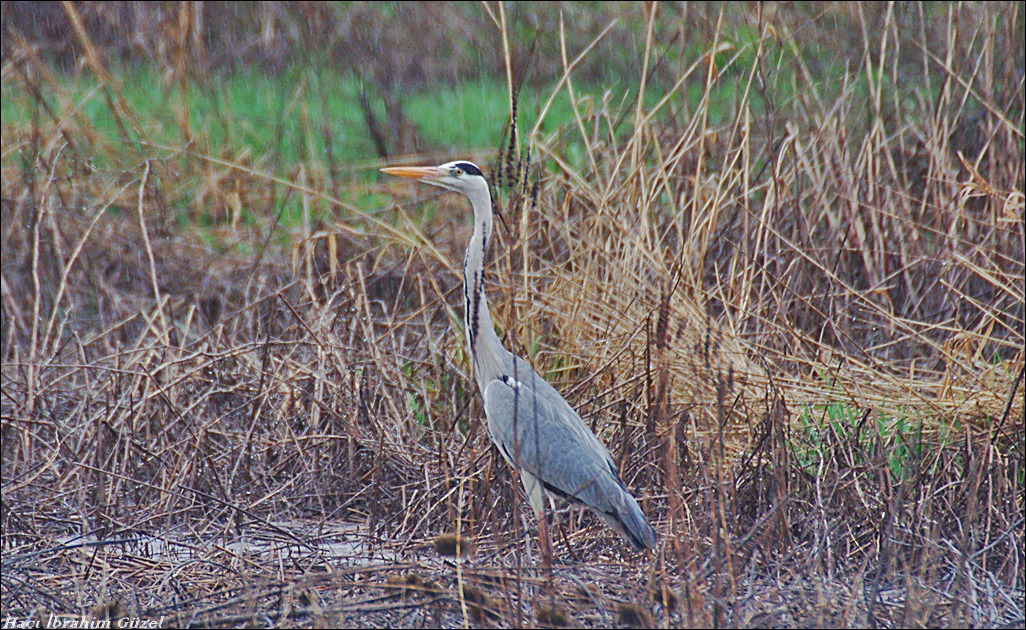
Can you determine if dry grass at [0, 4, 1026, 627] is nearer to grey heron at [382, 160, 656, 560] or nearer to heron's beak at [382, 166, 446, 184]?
grey heron at [382, 160, 656, 560]

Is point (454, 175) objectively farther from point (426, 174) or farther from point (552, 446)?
point (552, 446)

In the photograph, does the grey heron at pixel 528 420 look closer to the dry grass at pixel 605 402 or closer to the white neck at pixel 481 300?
the white neck at pixel 481 300

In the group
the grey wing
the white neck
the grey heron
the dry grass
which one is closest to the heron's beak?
the grey heron

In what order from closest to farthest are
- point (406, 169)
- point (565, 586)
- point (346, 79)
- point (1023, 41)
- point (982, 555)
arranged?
point (565, 586) → point (982, 555) → point (406, 169) → point (1023, 41) → point (346, 79)

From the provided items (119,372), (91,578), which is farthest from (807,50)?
(91,578)

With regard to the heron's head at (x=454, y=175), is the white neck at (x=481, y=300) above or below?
below

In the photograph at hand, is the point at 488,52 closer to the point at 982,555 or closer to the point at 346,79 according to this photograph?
the point at 346,79

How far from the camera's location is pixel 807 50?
7.17m

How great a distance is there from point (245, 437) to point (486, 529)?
97cm

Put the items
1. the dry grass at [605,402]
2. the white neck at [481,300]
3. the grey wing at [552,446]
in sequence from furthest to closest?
the white neck at [481,300] → the grey wing at [552,446] → the dry grass at [605,402]

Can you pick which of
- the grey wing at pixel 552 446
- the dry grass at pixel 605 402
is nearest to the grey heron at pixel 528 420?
the grey wing at pixel 552 446

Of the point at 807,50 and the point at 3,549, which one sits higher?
the point at 807,50

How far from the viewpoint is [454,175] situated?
3.60 m

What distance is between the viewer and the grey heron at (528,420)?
3326 mm
